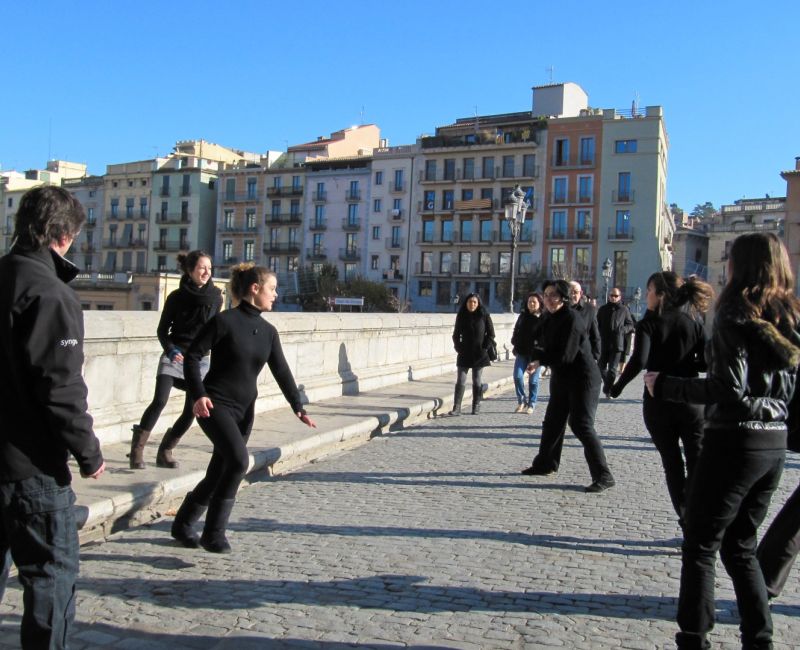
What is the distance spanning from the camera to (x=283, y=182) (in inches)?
3162

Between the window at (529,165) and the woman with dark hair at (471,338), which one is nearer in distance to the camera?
the woman with dark hair at (471,338)

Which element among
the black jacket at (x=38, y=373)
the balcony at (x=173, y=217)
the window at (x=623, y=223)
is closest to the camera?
the black jacket at (x=38, y=373)

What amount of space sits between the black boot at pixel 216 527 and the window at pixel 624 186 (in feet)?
211

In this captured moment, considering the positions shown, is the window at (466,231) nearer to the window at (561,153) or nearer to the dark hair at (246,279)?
the window at (561,153)

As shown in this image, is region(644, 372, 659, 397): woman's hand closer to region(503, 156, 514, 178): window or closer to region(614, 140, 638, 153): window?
region(614, 140, 638, 153): window

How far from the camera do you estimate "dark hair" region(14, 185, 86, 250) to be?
121 inches

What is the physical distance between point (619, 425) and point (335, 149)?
73971 mm

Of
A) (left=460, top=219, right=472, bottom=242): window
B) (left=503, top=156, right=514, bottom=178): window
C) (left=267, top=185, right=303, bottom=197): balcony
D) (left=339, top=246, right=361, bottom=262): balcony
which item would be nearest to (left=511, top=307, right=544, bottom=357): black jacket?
(left=503, top=156, right=514, bottom=178): window

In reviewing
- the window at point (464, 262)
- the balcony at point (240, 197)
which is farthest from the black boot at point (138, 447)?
the balcony at point (240, 197)

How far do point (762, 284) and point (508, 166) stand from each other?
69.1 meters

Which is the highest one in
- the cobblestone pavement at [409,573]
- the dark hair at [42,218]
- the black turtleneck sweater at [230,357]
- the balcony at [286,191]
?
the balcony at [286,191]

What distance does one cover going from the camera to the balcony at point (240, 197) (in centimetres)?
8121

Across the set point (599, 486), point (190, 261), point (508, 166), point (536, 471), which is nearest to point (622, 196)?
point (508, 166)

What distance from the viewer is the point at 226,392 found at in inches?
206
